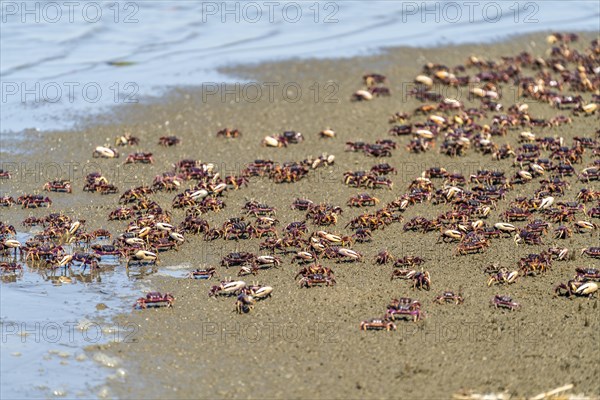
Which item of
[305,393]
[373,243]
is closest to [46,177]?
[373,243]

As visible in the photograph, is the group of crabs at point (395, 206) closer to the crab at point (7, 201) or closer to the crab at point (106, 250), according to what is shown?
the crab at point (106, 250)

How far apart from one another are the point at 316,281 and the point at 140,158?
726cm

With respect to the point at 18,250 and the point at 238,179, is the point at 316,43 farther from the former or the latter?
the point at 18,250

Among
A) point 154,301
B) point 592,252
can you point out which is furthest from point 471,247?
point 154,301

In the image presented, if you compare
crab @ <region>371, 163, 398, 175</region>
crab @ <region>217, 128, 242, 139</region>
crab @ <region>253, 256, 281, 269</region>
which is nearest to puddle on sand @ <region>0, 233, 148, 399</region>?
crab @ <region>253, 256, 281, 269</region>

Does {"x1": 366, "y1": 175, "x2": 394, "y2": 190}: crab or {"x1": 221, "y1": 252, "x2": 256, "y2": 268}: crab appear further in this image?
{"x1": 366, "y1": 175, "x2": 394, "y2": 190}: crab

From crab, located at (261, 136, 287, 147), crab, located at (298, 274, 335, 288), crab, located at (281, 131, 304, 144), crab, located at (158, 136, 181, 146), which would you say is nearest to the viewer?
crab, located at (298, 274, 335, 288)

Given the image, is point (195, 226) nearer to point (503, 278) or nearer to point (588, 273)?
point (503, 278)

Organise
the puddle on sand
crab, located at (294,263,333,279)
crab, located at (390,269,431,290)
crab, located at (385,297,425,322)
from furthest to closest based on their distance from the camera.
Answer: crab, located at (294,263,333,279) → crab, located at (390,269,431,290) → crab, located at (385,297,425,322) → the puddle on sand

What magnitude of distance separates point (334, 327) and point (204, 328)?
1653mm

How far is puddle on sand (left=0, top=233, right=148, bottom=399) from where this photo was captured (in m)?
11.9

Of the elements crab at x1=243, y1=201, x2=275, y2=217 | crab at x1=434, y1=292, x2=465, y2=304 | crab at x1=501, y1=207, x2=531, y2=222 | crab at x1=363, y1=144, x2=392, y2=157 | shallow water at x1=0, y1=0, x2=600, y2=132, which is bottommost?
shallow water at x1=0, y1=0, x2=600, y2=132

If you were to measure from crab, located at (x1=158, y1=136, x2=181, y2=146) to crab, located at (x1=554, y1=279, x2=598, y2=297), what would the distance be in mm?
9965

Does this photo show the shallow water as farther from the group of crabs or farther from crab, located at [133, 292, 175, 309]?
crab, located at [133, 292, 175, 309]
